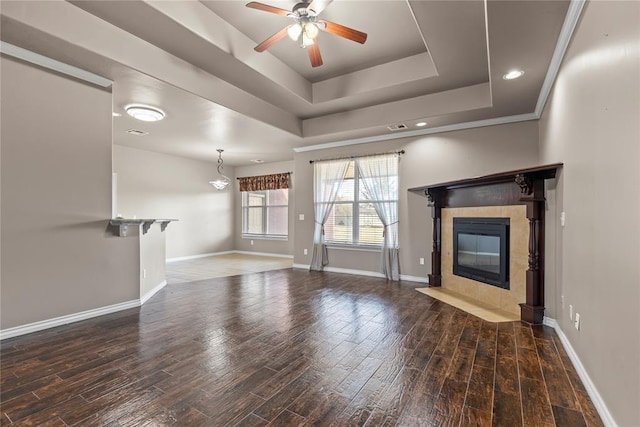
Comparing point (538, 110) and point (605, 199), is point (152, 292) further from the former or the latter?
point (538, 110)

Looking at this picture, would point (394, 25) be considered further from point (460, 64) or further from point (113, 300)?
point (113, 300)

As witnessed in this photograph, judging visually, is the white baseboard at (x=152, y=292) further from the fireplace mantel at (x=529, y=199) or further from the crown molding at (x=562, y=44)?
the crown molding at (x=562, y=44)

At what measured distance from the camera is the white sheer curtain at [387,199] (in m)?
5.39

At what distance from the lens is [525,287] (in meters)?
3.38

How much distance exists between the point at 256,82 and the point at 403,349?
359 centimetres

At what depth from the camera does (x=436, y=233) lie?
15.8 ft

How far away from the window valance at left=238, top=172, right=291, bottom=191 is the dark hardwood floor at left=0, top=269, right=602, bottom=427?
5.02 meters

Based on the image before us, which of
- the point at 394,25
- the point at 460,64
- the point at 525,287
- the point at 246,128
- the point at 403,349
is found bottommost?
the point at 403,349

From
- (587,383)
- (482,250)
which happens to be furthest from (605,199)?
(482,250)

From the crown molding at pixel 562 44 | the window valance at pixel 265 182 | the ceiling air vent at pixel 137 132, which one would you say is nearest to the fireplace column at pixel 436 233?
the crown molding at pixel 562 44

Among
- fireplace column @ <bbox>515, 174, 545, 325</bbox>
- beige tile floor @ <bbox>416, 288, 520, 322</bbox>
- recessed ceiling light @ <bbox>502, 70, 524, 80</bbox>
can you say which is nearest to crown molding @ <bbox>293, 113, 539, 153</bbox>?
recessed ceiling light @ <bbox>502, 70, 524, 80</bbox>

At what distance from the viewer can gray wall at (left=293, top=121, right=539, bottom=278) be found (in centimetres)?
440

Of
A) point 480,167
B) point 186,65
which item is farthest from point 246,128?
point 480,167

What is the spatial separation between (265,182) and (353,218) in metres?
3.58
